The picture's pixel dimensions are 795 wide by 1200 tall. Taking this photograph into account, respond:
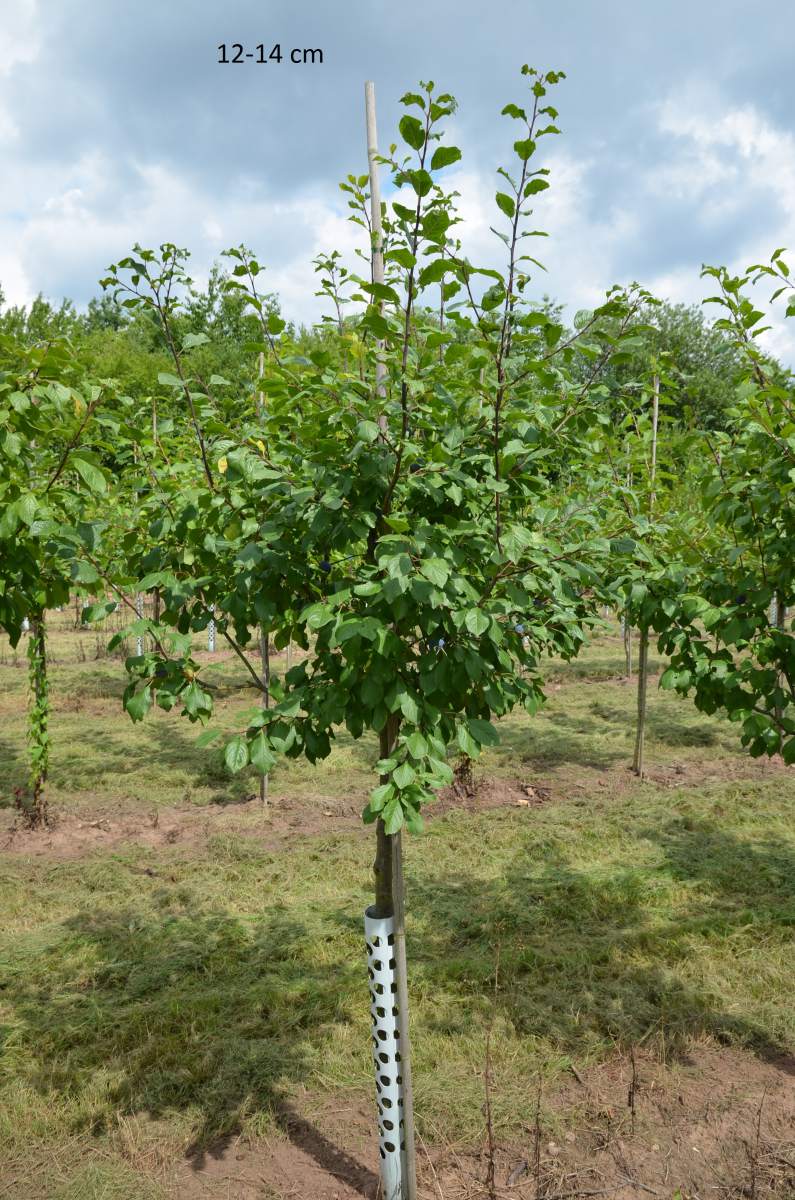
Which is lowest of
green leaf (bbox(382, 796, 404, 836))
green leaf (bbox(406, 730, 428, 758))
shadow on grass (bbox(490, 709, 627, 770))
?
shadow on grass (bbox(490, 709, 627, 770))

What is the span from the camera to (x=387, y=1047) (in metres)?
2.74

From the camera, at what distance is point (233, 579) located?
108 inches

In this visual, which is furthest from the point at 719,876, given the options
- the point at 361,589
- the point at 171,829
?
the point at 361,589

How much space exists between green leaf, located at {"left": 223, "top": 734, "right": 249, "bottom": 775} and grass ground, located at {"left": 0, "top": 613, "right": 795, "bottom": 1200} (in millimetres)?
1811

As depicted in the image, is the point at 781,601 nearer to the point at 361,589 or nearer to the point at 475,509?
the point at 475,509

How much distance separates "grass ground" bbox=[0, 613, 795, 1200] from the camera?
3.27m

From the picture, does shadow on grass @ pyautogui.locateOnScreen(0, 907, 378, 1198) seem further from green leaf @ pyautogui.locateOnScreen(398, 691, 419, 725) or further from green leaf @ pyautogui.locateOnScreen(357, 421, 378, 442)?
green leaf @ pyautogui.locateOnScreen(357, 421, 378, 442)

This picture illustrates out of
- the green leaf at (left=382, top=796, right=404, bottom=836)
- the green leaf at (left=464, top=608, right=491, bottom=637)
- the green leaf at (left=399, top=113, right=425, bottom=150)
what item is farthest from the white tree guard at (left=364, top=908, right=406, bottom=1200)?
the green leaf at (left=399, top=113, right=425, bottom=150)

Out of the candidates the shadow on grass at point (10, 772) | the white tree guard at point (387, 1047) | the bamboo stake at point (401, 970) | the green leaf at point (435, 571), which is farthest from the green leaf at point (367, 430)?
the shadow on grass at point (10, 772)

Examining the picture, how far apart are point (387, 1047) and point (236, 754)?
1.23 metres

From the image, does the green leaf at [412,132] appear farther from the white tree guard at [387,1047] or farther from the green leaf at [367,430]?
the white tree guard at [387,1047]

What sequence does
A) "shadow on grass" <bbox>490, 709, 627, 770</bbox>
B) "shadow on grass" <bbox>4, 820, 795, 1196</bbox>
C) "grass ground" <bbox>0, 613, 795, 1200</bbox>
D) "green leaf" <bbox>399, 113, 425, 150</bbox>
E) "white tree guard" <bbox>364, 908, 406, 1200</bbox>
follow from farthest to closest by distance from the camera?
1. "shadow on grass" <bbox>490, 709, 627, 770</bbox>
2. "shadow on grass" <bbox>4, 820, 795, 1196</bbox>
3. "grass ground" <bbox>0, 613, 795, 1200</bbox>
4. "white tree guard" <bbox>364, 908, 406, 1200</bbox>
5. "green leaf" <bbox>399, 113, 425, 150</bbox>

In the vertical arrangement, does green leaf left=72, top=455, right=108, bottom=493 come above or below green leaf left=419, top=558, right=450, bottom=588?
above

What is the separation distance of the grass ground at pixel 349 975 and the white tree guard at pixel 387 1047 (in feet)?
1.25
